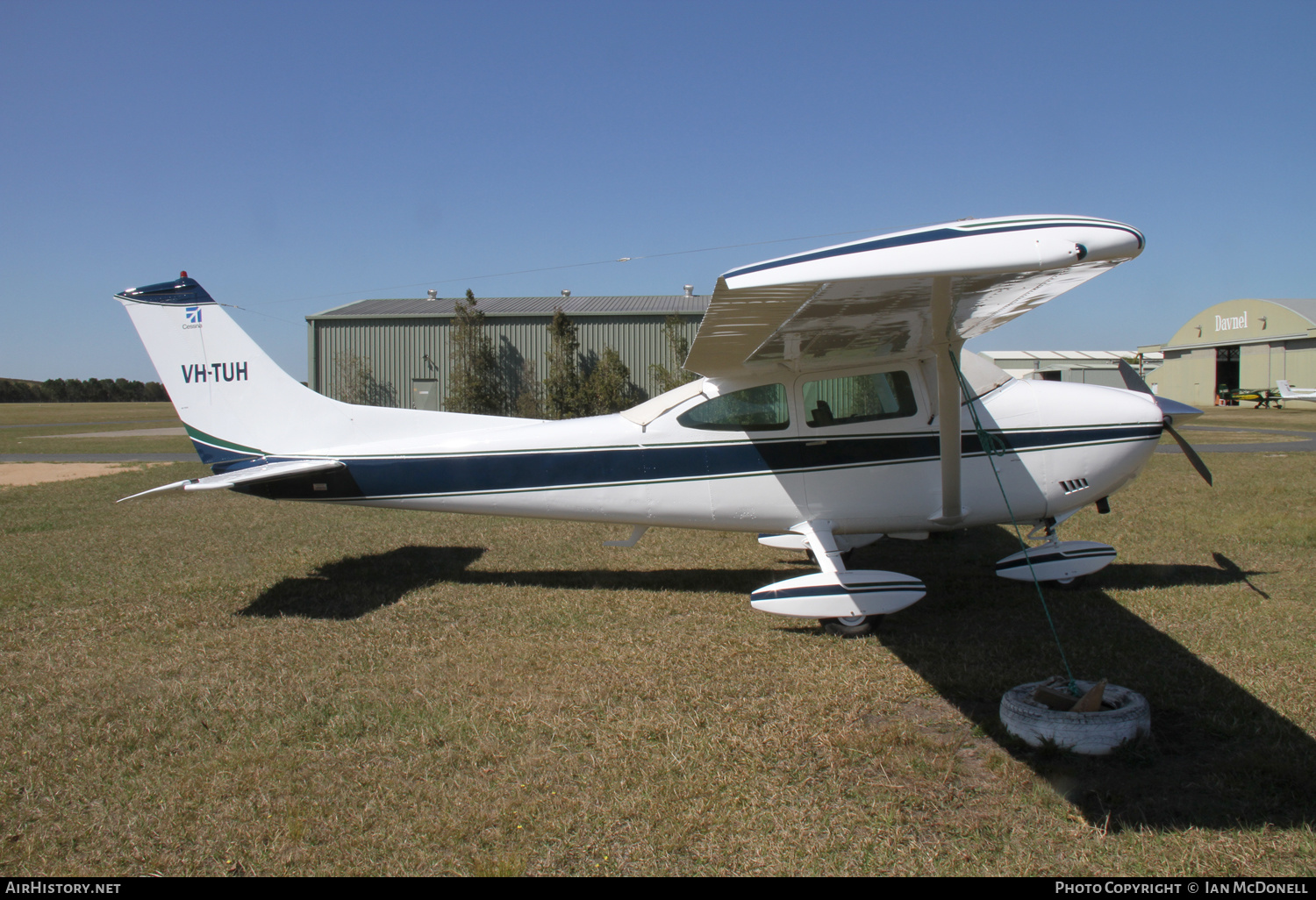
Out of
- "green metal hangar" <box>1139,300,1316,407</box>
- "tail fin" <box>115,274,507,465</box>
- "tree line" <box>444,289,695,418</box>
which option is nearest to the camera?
"tail fin" <box>115,274,507,465</box>

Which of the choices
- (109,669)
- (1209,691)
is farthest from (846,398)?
(109,669)

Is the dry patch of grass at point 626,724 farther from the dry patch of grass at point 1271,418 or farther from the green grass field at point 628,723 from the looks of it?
the dry patch of grass at point 1271,418

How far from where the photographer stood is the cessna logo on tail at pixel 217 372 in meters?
6.66

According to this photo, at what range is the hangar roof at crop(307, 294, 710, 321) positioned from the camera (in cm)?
3222

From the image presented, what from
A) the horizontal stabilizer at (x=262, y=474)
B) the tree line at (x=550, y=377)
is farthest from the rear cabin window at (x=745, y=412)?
the tree line at (x=550, y=377)

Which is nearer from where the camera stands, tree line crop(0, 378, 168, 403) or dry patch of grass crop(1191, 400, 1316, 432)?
dry patch of grass crop(1191, 400, 1316, 432)

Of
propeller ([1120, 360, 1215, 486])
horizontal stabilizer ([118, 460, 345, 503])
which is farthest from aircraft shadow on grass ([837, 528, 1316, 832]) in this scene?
horizontal stabilizer ([118, 460, 345, 503])

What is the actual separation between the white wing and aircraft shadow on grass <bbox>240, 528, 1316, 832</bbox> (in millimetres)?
2010

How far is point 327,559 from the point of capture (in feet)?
26.2

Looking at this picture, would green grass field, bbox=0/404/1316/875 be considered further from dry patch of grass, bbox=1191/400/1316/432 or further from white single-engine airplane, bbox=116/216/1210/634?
dry patch of grass, bbox=1191/400/1316/432

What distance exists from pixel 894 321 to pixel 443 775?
11.8 feet

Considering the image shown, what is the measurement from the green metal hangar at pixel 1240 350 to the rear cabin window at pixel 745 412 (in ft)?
171

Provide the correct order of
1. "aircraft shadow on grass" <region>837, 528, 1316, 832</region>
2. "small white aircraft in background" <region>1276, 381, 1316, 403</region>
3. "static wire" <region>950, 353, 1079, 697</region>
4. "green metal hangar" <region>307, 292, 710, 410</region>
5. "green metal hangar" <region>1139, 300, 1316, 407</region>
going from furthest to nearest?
"green metal hangar" <region>1139, 300, 1316, 407</region>, "small white aircraft in background" <region>1276, 381, 1316, 403</region>, "green metal hangar" <region>307, 292, 710, 410</region>, "static wire" <region>950, 353, 1079, 697</region>, "aircraft shadow on grass" <region>837, 528, 1316, 832</region>

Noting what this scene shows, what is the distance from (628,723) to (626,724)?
1 cm
